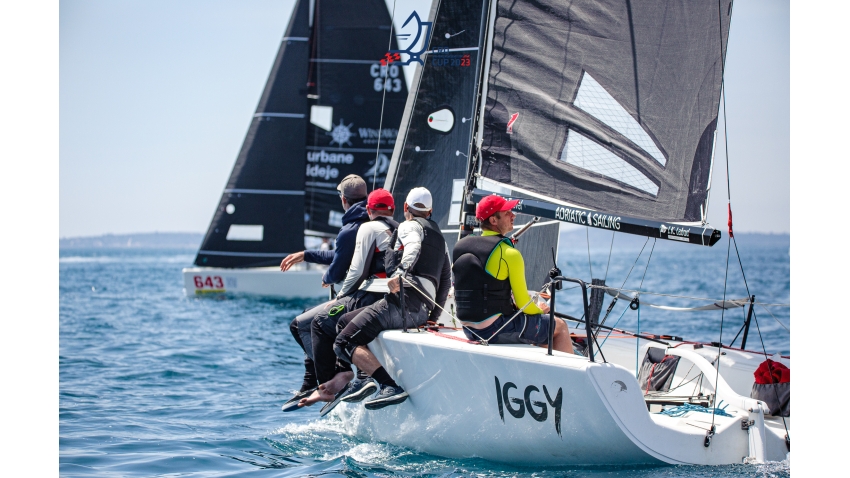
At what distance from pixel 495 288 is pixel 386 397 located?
38.6 inches

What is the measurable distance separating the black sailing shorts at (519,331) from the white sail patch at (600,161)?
1.39m

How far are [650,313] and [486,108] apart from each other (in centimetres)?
1289

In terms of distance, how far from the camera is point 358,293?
206 inches

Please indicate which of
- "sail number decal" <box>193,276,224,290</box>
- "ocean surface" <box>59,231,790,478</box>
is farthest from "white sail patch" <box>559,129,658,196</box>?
"sail number decal" <box>193,276,224,290</box>

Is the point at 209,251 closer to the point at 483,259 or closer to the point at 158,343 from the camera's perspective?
the point at 158,343

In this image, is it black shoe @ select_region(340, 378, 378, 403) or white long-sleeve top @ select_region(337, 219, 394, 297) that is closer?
black shoe @ select_region(340, 378, 378, 403)

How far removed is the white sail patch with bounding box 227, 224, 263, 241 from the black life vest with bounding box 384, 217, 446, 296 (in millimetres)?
15199

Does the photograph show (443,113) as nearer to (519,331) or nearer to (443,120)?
(443,120)

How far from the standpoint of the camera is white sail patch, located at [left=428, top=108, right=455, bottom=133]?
27.5ft

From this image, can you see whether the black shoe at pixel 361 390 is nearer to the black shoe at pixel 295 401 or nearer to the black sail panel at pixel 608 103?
the black shoe at pixel 295 401

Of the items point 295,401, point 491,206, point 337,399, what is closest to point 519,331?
point 491,206

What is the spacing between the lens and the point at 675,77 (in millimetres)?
5348

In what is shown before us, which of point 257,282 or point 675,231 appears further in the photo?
point 257,282

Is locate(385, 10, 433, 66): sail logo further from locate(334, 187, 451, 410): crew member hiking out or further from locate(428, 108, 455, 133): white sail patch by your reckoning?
locate(334, 187, 451, 410): crew member hiking out
